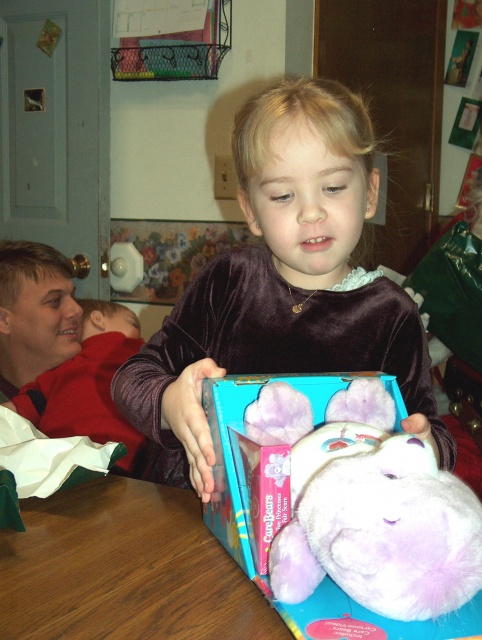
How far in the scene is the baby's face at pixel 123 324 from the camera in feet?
6.12

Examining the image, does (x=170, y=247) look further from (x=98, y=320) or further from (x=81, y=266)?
(x=98, y=320)

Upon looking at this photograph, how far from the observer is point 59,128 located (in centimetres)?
233

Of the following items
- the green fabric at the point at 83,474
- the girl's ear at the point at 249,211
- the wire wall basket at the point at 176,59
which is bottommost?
the green fabric at the point at 83,474

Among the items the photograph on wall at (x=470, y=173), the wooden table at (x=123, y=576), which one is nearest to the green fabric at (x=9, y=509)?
the wooden table at (x=123, y=576)

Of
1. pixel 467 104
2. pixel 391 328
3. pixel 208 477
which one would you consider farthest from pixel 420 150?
pixel 208 477

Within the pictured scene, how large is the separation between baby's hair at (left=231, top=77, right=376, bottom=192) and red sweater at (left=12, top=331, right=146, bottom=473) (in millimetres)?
556

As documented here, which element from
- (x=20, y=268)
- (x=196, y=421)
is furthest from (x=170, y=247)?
(x=196, y=421)

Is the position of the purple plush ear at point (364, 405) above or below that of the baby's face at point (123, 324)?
above

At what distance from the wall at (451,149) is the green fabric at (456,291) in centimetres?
176

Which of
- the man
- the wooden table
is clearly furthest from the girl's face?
the man

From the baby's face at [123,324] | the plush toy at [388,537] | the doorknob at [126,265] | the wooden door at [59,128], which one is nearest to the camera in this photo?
the plush toy at [388,537]

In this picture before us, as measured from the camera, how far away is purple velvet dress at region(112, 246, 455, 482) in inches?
39.0

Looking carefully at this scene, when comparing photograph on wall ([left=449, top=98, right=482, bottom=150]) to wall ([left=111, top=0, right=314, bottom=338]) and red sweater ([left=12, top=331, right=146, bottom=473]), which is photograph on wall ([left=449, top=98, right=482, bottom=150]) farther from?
red sweater ([left=12, top=331, right=146, bottom=473])

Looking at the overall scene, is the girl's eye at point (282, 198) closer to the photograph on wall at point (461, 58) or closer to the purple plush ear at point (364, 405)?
the purple plush ear at point (364, 405)
